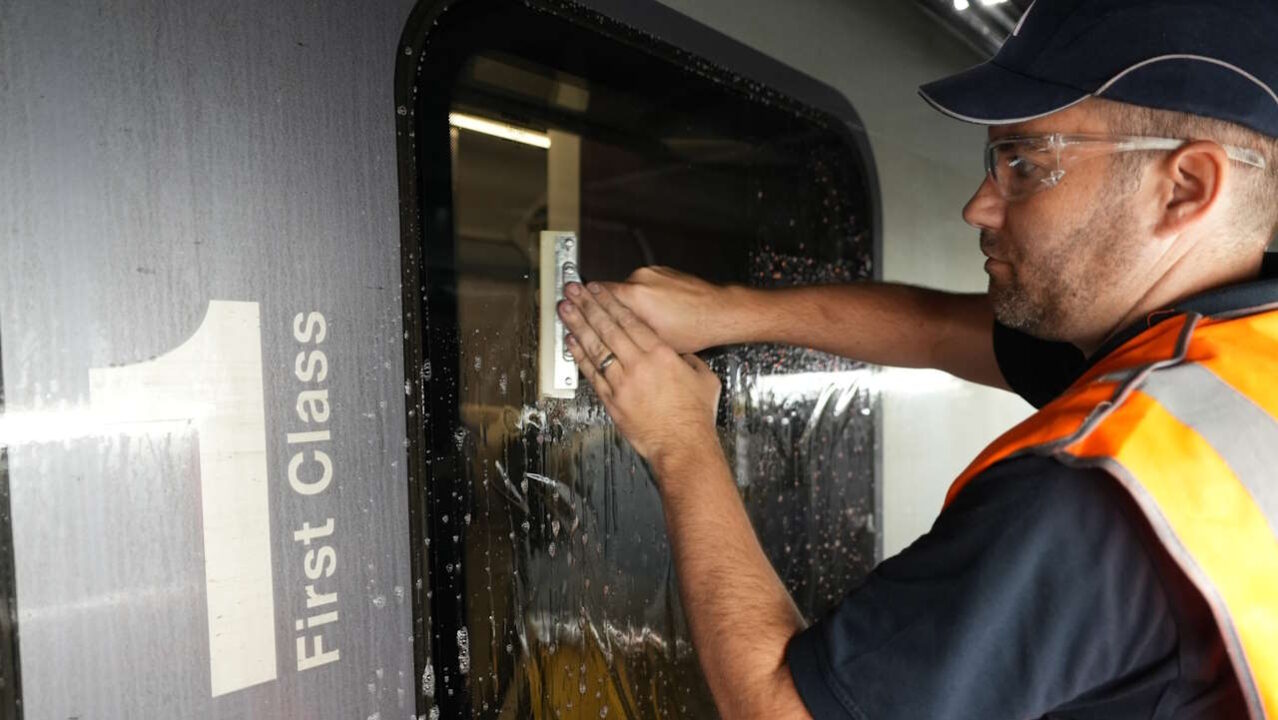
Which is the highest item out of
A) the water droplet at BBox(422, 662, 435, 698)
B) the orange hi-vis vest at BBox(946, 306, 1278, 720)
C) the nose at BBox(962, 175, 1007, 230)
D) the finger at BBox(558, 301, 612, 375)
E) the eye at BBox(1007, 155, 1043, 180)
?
the eye at BBox(1007, 155, 1043, 180)

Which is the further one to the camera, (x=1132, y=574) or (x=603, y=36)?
(x=603, y=36)

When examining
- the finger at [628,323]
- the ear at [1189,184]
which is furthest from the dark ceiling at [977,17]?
the finger at [628,323]

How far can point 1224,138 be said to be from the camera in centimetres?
89

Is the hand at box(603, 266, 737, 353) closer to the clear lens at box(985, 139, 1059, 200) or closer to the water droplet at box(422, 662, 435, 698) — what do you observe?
the clear lens at box(985, 139, 1059, 200)

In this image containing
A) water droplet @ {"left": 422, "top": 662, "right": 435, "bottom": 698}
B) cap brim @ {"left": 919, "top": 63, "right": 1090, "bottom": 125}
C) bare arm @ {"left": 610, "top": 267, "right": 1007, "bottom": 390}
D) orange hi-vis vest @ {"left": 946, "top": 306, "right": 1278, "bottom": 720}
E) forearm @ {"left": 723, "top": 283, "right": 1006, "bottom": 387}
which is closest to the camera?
orange hi-vis vest @ {"left": 946, "top": 306, "right": 1278, "bottom": 720}

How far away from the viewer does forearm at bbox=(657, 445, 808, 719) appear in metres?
0.82

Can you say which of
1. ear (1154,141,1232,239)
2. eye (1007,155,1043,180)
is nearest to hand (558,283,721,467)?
eye (1007,155,1043,180)

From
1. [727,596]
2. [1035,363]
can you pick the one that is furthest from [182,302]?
[1035,363]

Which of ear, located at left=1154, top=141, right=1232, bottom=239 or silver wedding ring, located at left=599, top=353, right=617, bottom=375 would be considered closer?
ear, located at left=1154, top=141, right=1232, bottom=239

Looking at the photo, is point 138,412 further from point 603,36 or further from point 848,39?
point 848,39

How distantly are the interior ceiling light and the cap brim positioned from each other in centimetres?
61

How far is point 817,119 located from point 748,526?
3.76 ft

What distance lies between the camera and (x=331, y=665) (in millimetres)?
938

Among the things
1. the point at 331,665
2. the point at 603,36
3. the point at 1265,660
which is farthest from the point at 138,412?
the point at 1265,660
